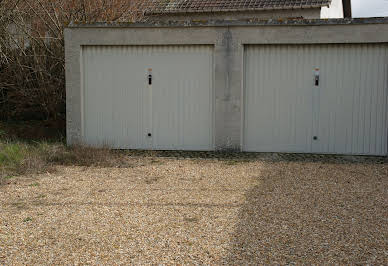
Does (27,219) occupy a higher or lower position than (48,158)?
lower

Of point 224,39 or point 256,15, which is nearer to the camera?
point 224,39

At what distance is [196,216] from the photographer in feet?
16.5

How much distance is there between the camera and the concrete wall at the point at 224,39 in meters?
8.67

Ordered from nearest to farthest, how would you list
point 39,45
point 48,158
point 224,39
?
point 48,158, point 224,39, point 39,45

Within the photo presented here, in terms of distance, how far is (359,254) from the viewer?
392cm

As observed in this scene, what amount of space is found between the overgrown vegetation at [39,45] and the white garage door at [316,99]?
16.0 ft

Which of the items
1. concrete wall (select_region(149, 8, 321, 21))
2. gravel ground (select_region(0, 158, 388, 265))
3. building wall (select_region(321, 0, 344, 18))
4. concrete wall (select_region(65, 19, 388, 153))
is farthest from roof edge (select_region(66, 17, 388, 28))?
building wall (select_region(321, 0, 344, 18))

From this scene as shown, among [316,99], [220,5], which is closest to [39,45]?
[220,5]

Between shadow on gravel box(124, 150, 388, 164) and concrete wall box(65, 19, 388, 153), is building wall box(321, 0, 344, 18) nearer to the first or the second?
concrete wall box(65, 19, 388, 153)

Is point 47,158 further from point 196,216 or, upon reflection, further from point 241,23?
point 241,23

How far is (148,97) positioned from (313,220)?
211 inches

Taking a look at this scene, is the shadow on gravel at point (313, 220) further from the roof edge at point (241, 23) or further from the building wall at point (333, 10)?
the building wall at point (333, 10)

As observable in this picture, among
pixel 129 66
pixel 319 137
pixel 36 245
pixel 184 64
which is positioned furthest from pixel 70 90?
pixel 36 245

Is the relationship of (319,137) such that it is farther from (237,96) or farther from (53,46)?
(53,46)
